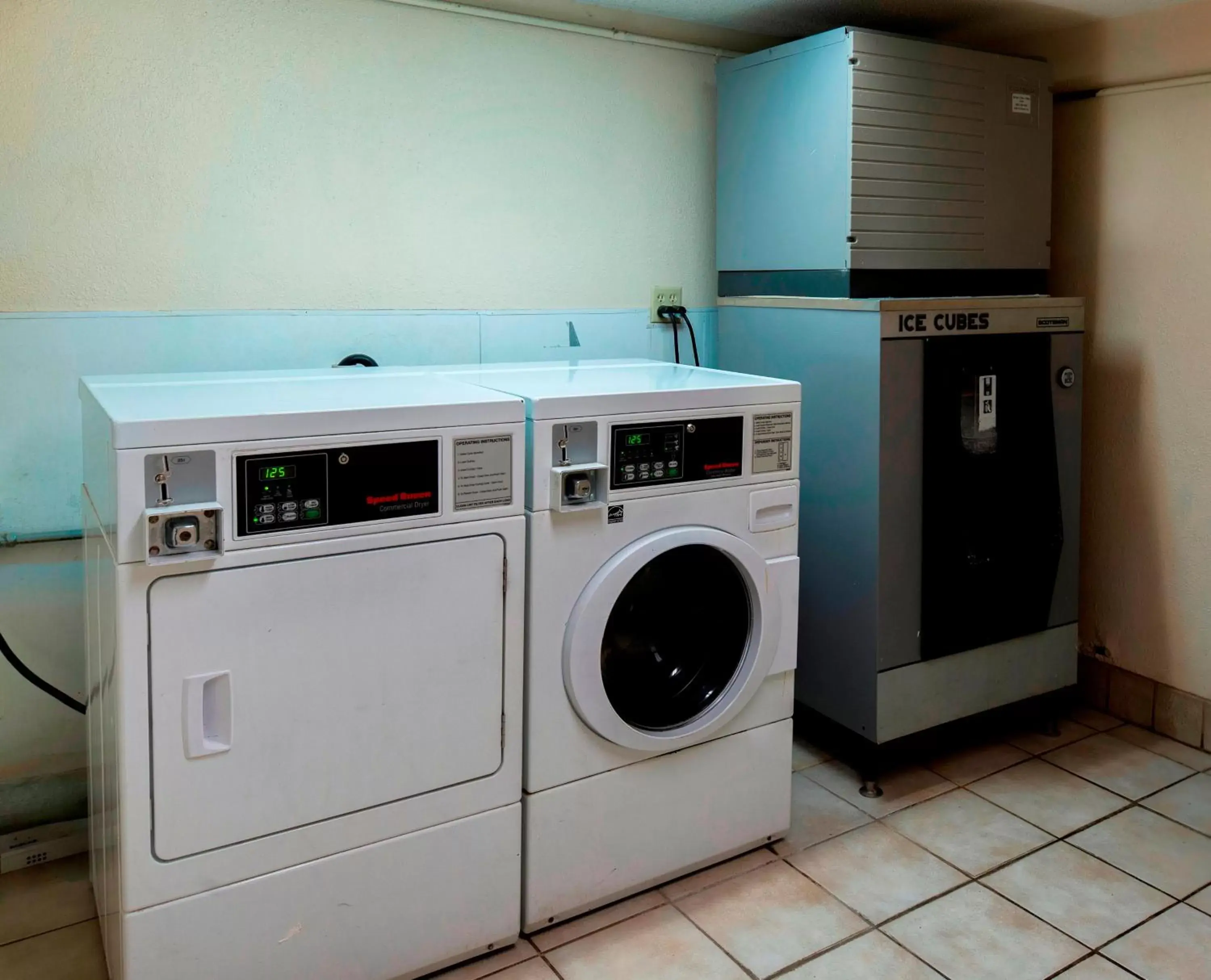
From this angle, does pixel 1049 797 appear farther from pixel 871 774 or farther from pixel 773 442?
pixel 773 442

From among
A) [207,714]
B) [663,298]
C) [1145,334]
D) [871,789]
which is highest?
[663,298]

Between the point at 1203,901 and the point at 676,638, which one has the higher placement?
the point at 676,638

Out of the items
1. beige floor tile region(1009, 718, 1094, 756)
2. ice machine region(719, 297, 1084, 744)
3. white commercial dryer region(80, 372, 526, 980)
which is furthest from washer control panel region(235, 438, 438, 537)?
beige floor tile region(1009, 718, 1094, 756)

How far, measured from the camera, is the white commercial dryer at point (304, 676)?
5.42ft

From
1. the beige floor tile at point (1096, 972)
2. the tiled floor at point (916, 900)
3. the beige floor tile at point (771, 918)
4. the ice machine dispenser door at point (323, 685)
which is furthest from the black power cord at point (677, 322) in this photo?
the beige floor tile at point (1096, 972)

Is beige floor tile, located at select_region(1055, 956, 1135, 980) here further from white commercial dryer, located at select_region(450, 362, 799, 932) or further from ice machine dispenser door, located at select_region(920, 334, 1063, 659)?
ice machine dispenser door, located at select_region(920, 334, 1063, 659)

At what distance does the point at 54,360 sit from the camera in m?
2.33

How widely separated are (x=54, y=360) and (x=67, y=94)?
594 millimetres

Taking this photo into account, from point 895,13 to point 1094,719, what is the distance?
89.6 inches

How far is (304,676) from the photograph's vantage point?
5.84 feet

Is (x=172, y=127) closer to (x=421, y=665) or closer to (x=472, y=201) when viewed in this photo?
(x=472, y=201)

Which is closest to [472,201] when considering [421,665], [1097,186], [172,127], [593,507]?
[172,127]

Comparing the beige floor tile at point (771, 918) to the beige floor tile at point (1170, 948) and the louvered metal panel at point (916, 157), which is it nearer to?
the beige floor tile at point (1170, 948)

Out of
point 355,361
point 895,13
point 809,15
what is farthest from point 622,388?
point 895,13
